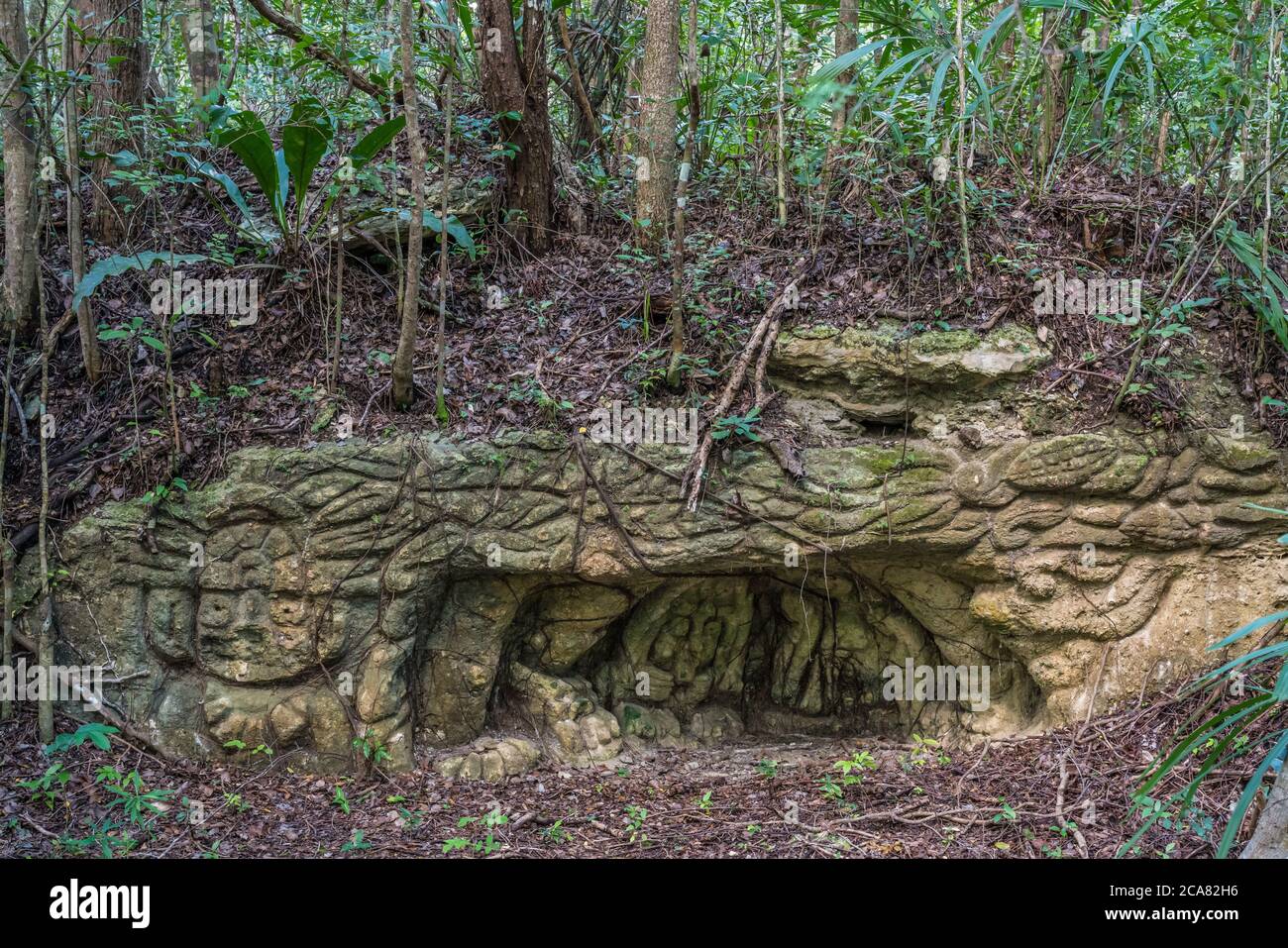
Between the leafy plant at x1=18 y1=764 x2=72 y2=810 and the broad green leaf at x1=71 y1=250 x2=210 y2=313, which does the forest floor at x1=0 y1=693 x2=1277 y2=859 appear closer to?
the leafy plant at x1=18 y1=764 x2=72 y2=810

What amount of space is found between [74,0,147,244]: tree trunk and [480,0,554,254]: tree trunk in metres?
2.44

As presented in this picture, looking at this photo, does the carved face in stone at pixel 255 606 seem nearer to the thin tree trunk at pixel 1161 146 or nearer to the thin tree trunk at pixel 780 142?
the thin tree trunk at pixel 780 142

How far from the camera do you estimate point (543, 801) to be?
5.40m

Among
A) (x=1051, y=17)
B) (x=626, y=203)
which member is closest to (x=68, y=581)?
(x=626, y=203)

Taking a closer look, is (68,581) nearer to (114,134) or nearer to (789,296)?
(114,134)

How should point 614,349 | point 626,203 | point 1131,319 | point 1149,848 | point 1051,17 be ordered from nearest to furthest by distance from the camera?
1. point 1149,848
2. point 1131,319
3. point 614,349
4. point 1051,17
5. point 626,203

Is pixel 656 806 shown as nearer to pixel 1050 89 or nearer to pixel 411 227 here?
pixel 411 227

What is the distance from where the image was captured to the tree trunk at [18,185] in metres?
5.57

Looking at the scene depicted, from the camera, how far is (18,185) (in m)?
5.75

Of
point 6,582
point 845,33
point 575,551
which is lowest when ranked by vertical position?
point 6,582

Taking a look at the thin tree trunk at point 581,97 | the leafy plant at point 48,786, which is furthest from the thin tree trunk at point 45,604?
the thin tree trunk at point 581,97

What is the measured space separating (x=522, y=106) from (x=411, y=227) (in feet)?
6.44

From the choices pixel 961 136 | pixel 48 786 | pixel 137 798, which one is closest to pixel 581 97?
pixel 961 136

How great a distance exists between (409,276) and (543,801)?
3.18m
